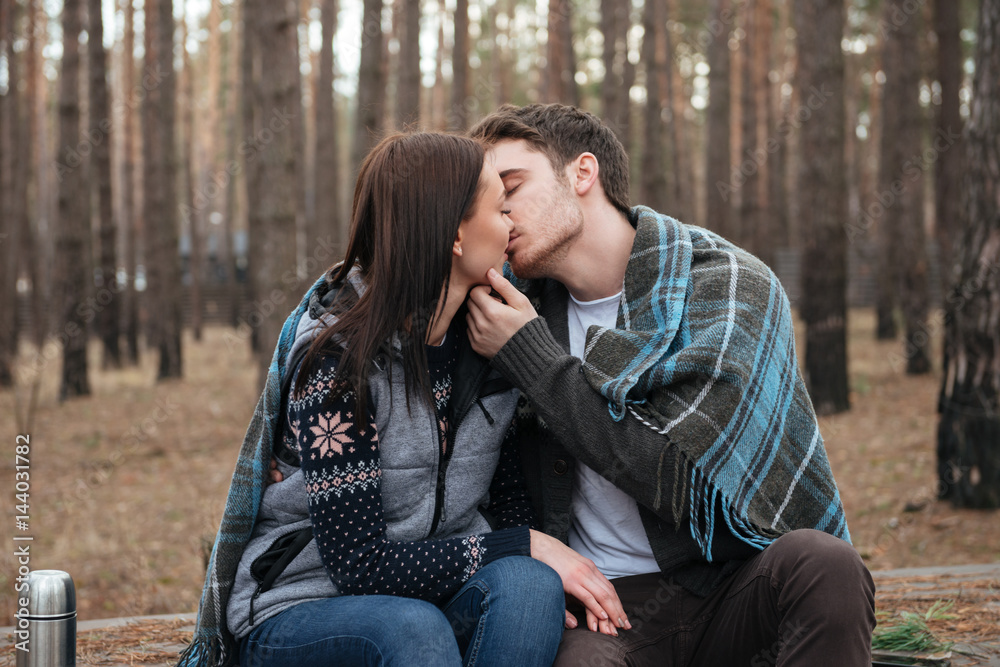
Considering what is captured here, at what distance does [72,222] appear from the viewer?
11.0 m

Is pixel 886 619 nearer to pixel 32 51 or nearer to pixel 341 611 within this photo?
pixel 341 611

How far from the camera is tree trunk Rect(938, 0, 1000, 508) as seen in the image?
5.20m

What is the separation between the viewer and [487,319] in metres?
2.34

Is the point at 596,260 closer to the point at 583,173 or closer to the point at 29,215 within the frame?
the point at 583,173

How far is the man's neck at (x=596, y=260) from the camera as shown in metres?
2.78

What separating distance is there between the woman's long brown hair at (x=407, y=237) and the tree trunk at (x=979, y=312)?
13.8 ft

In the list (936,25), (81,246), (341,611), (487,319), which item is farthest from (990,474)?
(81,246)

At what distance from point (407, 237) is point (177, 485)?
5.86 meters

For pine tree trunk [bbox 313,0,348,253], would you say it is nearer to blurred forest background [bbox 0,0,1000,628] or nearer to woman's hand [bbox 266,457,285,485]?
blurred forest background [bbox 0,0,1000,628]

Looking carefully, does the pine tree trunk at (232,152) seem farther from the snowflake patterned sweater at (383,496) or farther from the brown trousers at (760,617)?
the brown trousers at (760,617)

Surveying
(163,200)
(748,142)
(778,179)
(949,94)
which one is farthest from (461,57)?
(778,179)

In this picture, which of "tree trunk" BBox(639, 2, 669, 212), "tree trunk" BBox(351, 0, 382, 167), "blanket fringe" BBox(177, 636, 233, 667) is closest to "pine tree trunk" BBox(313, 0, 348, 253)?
"tree trunk" BBox(351, 0, 382, 167)

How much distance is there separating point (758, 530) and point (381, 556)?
3.21 ft

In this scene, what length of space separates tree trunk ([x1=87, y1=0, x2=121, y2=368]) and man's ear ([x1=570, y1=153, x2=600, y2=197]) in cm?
959
